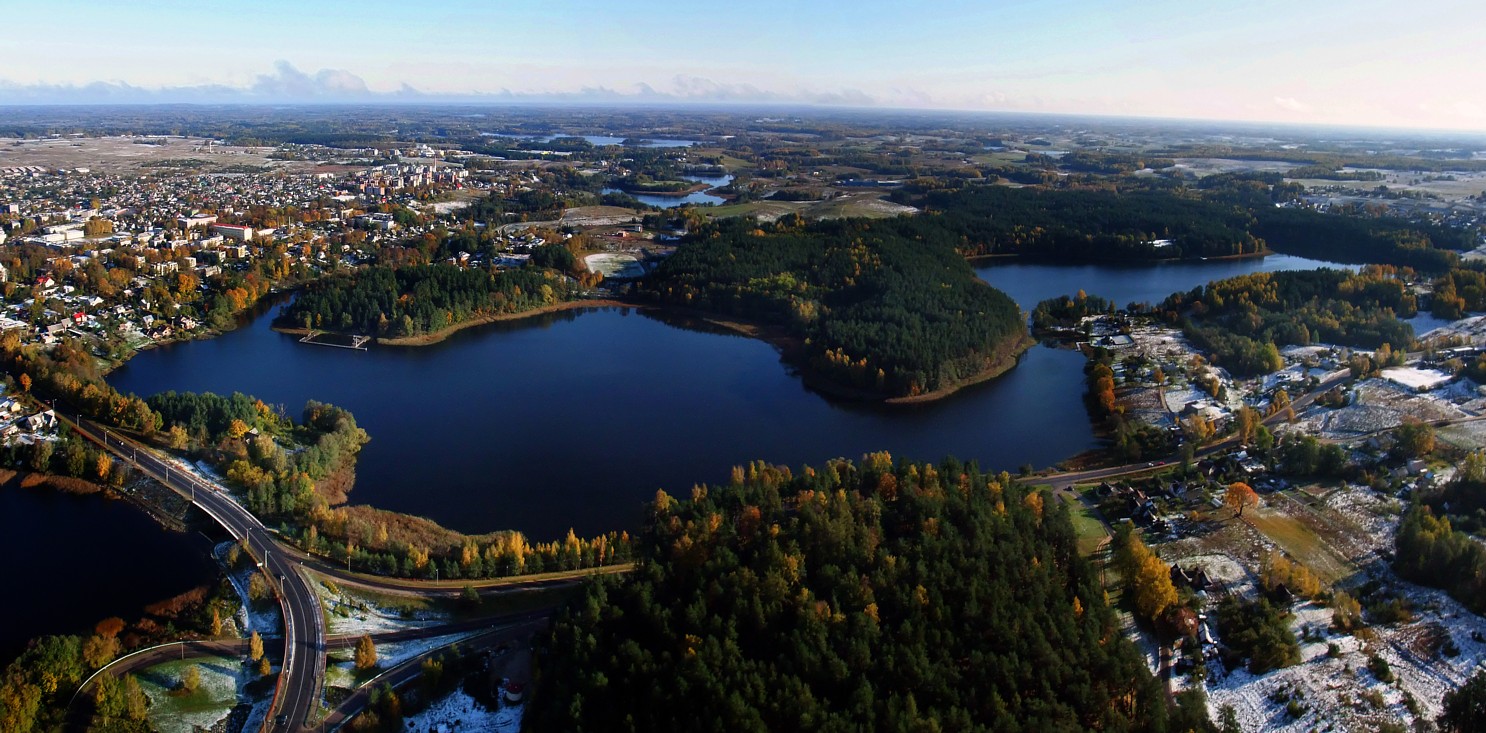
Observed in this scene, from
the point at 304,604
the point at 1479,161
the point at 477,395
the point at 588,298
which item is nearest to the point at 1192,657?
the point at 304,604

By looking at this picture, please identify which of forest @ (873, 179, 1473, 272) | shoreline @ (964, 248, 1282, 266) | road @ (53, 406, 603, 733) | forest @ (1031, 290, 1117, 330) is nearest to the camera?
road @ (53, 406, 603, 733)

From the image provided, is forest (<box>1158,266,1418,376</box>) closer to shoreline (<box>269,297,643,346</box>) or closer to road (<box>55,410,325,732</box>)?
shoreline (<box>269,297,643,346</box>)

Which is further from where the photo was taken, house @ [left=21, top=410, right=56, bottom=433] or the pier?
the pier

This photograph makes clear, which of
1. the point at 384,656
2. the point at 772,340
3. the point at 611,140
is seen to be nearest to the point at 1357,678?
the point at 384,656

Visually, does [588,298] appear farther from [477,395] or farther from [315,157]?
[315,157]

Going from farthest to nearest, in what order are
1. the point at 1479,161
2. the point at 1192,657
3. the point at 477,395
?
the point at 1479,161 → the point at 477,395 → the point at 1192,657

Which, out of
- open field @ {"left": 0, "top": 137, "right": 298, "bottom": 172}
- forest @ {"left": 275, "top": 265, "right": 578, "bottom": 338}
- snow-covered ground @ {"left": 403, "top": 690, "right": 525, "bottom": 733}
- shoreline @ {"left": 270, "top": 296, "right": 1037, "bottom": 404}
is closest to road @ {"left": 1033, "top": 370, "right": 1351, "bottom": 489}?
shoreline @ {"left": 270, "top": 296, "right": 1037, "bottom": 404}

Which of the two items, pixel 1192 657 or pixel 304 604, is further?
pixel 304 604
